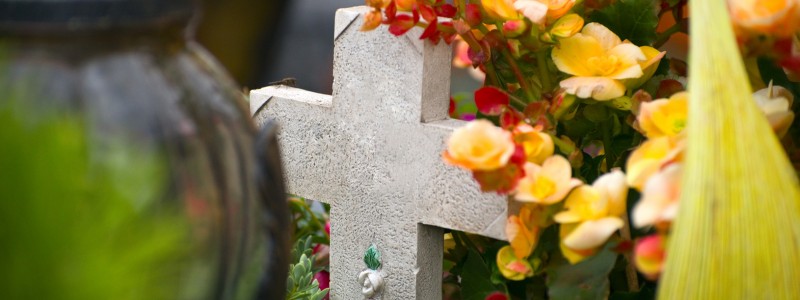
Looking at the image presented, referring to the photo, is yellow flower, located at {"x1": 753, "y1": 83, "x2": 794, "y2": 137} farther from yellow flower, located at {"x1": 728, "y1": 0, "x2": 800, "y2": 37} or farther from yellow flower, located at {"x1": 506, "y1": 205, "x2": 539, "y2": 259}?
yellow flower, located at {"x1": 506, "y1": 205, "x2": 539, "y2": 259}

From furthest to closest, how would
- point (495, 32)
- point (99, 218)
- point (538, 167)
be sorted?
point (495, 32)
point (538, 167)
point (99, 218)

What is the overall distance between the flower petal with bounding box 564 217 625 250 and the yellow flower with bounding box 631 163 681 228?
47 millimetres

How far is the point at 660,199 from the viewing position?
55cm

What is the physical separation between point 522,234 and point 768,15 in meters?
0.22

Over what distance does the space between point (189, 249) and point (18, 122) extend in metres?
0.11

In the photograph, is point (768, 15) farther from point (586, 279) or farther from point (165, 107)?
point (165, 107)

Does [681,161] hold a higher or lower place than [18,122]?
lower

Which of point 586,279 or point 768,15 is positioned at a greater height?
point 768,15

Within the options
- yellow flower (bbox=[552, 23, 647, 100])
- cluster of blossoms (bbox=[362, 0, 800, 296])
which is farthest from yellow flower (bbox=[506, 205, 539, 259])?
yellow flower (bbox=[552, 23, 647, 100])

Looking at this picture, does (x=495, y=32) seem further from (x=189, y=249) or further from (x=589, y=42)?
(x=189, y=249)

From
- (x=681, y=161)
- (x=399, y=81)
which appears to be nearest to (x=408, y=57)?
(x=399, y=81)

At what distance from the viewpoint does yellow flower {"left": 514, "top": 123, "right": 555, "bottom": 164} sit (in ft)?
2.19

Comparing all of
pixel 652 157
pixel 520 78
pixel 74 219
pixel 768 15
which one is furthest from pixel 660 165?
pixel 74 219

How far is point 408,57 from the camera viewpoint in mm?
808
